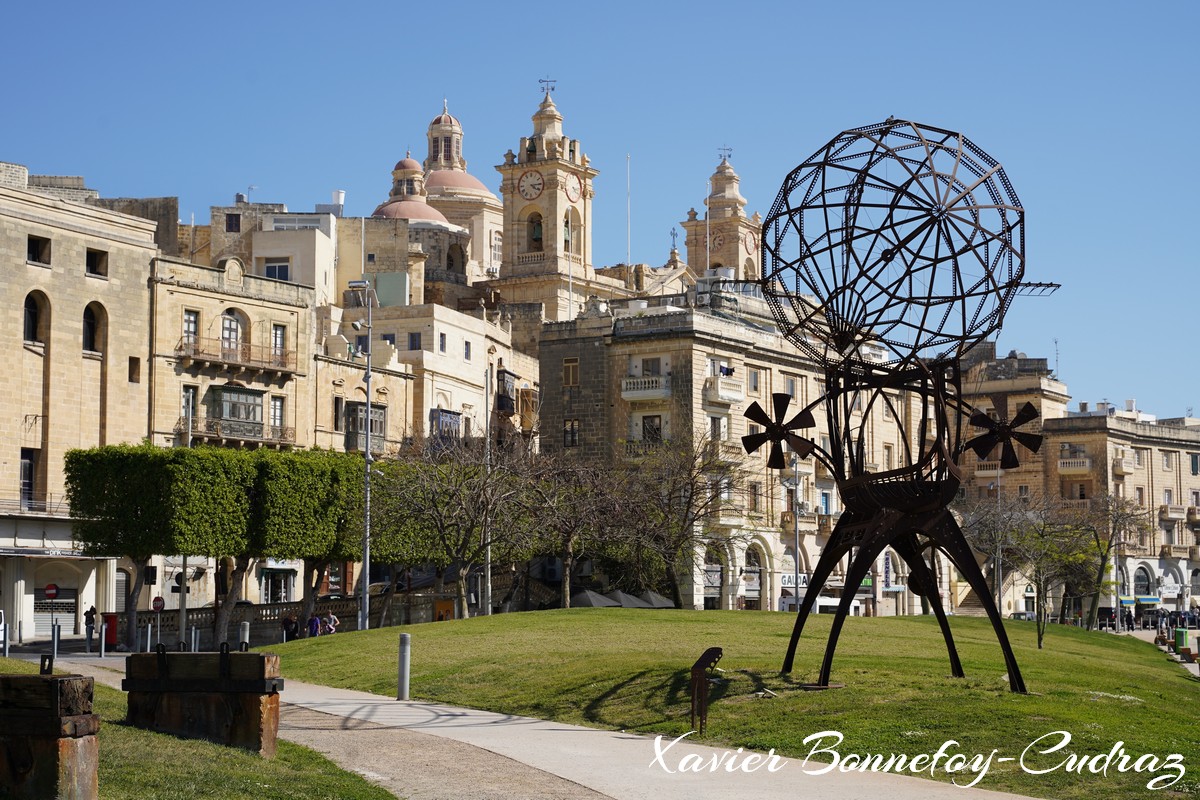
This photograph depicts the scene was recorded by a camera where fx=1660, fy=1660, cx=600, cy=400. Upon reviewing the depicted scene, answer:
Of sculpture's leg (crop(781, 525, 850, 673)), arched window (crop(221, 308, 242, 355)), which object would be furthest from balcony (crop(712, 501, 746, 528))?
sculpture's leg (crop(781, 525, 850, 673))

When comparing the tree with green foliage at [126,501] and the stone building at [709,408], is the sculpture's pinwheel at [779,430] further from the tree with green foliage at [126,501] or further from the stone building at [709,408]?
the stone building at [709,408]

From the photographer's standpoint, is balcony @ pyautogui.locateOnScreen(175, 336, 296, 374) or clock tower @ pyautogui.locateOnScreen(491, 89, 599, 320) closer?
balcony @ pyautogui.locateOnScreen(175, 336, 296, 374)

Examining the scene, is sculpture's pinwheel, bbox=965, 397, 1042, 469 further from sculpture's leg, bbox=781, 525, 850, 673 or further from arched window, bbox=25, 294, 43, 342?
arched window, bbox=25, 294, 43, 342

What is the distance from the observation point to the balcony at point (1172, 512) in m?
115

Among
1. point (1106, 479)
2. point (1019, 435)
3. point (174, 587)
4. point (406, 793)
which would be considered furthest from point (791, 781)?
point (1106, 479)

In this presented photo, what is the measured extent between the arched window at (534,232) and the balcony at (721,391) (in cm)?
4534

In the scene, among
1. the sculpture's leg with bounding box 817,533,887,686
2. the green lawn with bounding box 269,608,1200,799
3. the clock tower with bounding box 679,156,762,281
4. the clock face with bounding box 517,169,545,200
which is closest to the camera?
the green lawn with bounding box 269,608,1200,799

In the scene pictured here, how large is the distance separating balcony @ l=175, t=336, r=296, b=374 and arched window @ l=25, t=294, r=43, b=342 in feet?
21.5

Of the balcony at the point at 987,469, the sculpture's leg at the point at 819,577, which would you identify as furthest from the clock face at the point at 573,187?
the sculpture's leg at the point at 819,577

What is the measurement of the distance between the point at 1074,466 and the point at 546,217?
4075 centimetres

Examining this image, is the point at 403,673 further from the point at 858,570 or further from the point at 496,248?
the point at 496,248

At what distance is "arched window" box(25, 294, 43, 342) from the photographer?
65625 millimetres

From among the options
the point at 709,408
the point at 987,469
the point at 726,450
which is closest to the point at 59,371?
the point at 709,408

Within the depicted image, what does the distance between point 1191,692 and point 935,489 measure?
15227 millimetres
